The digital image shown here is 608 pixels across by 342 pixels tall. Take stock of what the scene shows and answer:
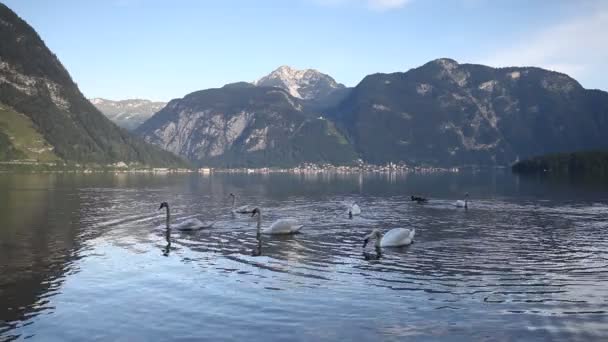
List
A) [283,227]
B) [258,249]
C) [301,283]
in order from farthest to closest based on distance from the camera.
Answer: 1. [283,227]
2. [258,249]
3. [301,283]

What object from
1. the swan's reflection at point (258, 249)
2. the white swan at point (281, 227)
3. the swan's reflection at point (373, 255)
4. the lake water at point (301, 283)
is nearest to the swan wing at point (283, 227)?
the white swan at point (281, 227)

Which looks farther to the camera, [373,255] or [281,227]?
[281,227]

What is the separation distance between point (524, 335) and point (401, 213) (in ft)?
163

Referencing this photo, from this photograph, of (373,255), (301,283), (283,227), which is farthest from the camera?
(283,227)

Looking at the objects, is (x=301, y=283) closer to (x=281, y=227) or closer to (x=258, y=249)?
(x=258, y=249)

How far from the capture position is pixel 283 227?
48.3 m

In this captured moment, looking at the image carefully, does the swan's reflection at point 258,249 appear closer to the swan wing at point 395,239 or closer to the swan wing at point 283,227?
the swan wing at point 283,227

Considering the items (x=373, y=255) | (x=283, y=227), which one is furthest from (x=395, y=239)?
(x=283, y=227)

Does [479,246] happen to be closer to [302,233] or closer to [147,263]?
[302,233]

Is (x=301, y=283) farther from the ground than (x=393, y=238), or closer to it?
closer to it

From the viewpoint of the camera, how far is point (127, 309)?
23.9 metres

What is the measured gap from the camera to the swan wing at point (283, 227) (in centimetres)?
4800

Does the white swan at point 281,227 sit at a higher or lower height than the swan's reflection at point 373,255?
higher

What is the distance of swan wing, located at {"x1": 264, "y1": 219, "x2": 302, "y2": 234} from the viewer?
48.0 metres
